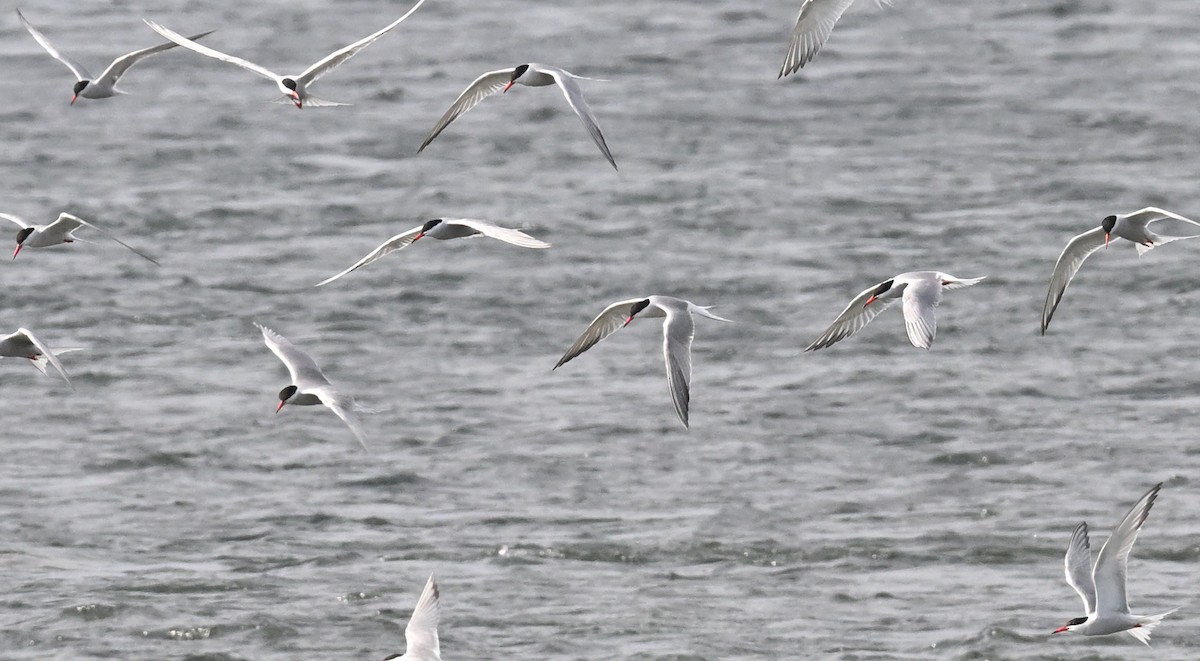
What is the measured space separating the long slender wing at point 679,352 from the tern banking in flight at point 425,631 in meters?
1.80

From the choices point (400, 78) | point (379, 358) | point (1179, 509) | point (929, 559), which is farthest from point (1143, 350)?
point (400, 78)

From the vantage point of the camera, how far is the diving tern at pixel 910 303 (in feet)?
43.0

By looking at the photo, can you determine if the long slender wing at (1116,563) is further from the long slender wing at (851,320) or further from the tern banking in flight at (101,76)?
the tern banking in flight at (101,76)

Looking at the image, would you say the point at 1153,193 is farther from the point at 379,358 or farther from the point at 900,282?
the point at 900,282

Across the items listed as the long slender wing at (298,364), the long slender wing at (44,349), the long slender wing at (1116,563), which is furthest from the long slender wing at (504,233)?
the long slender wing at (1116,563)

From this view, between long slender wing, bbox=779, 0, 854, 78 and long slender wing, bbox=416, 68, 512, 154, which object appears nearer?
long slender wing, bbox=779, 0, 854, 78

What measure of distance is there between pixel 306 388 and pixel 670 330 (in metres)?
2.33

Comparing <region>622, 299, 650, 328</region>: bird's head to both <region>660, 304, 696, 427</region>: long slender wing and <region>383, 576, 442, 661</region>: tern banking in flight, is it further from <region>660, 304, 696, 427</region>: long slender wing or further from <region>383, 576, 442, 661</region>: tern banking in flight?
<region>383, 576, 442, 661</region>: tern banking in flight

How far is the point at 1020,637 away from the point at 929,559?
170 centimetres

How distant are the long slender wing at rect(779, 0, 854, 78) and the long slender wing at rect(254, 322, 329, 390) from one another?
3.71 meters

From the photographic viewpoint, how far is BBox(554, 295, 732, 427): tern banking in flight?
13383 millimetres

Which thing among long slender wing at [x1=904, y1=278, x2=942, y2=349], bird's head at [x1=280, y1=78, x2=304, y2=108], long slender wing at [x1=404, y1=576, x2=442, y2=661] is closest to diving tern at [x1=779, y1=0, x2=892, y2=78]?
long slender wing at [x1=904, y1=278, x2=942, y2=349]

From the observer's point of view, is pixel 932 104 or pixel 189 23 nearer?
pixel 932 104

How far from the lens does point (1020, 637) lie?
15867 millimetres
